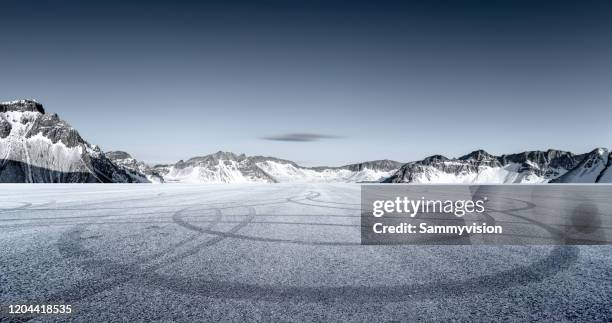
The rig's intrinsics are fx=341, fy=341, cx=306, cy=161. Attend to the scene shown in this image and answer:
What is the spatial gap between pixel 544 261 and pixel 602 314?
80.0 inches

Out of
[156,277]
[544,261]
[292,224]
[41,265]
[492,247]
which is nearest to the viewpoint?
[156,277]

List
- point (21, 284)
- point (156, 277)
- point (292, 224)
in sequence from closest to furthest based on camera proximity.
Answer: point (21, 284) → point (156, 277) → point (292, 224)

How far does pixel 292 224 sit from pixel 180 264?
4.34 meters

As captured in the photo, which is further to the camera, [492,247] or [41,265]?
[492,247]

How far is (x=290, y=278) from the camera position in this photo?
4.43 metres

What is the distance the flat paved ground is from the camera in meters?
3.41

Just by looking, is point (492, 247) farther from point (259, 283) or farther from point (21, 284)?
point (21, 284)

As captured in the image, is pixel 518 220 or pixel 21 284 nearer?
pixel 21 284

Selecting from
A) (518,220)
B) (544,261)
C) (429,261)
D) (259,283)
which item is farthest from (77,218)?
(518,220)

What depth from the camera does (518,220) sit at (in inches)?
394

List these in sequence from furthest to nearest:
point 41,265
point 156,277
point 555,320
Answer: point 41,265 < point 156,277 < point 555,320

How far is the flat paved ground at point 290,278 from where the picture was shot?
11.2 ft

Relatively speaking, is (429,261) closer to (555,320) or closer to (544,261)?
(544,261)

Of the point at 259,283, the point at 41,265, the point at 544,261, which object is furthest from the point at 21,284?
the point at 544,261
